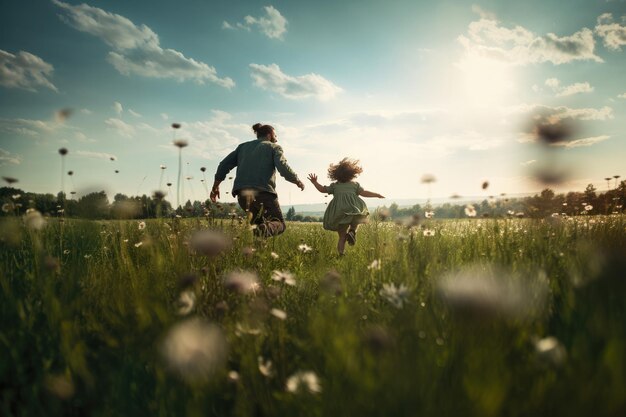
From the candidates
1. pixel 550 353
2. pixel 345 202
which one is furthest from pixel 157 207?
pixel 345 202

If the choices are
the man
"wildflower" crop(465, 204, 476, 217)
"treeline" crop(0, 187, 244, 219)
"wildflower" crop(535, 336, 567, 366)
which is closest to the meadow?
"wildflower" crop(535, 336, 567, 366)

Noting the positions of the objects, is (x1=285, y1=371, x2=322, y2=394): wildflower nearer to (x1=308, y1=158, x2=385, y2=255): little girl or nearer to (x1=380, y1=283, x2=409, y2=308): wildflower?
(x1=380, y1=283, x2=409, y2=308): wildflower

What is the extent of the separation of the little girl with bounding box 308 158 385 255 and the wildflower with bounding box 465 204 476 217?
3083 mm

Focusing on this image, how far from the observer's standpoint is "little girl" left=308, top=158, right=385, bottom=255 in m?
7.15

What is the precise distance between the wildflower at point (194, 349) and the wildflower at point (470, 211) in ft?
9.20

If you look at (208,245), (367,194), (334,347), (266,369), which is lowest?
(266,369)

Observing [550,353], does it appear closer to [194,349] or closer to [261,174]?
[194,349]

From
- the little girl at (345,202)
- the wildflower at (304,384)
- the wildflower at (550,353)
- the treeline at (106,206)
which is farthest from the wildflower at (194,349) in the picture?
the little girl at (345,202)

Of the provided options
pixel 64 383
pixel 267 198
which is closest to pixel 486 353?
pixel 64 383

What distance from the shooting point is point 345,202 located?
7.27 meters

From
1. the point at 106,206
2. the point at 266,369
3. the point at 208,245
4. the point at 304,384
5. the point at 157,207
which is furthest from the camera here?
the point at 106,206

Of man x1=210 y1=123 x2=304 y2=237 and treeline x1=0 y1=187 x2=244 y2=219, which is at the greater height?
man x1=210 y1=123 x2=304 y2=237

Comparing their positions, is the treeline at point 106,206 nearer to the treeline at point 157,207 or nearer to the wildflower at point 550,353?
the treeline at point 157,207

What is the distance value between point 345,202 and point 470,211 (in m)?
3.68
